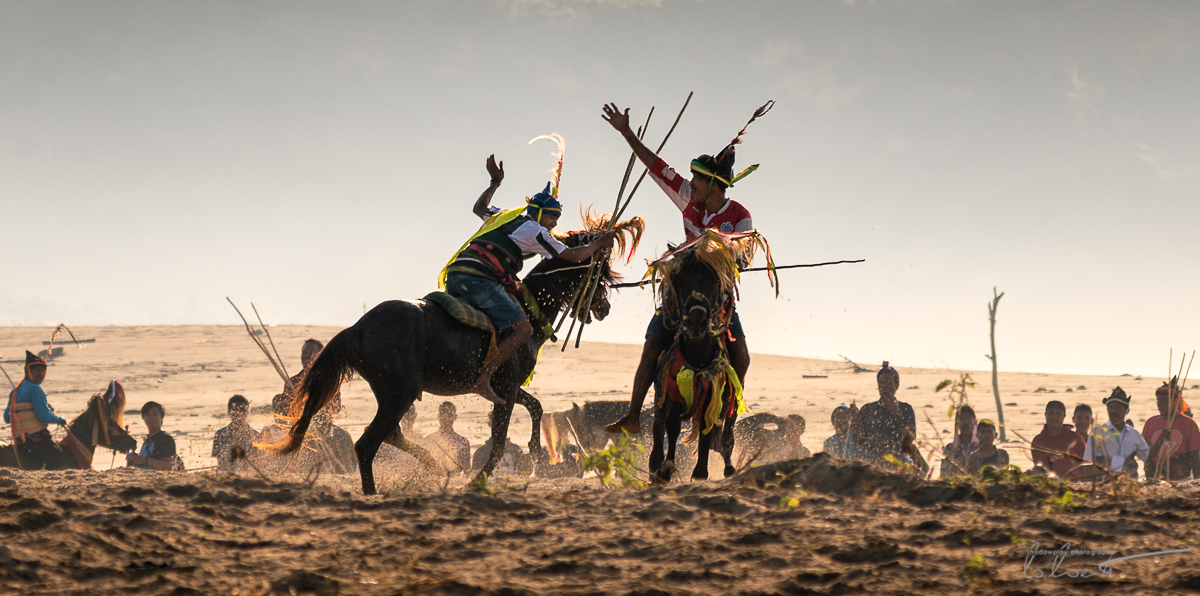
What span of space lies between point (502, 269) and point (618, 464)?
2.59m

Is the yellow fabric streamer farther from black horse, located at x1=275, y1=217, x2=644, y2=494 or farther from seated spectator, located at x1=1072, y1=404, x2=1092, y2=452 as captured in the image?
seated spectator, located at x1=1072, y1=404, x2=1092, y2=452

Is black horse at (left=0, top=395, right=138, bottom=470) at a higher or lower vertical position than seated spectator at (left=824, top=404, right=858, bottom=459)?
lower

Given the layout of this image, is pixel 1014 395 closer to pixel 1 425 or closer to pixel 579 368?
pixel 579 368

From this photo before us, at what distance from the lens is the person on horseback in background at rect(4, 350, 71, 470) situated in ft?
33.5

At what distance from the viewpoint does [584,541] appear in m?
3.49

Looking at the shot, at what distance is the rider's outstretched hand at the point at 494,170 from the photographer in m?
8.55

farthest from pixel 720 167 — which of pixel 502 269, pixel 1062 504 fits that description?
pixel 1062 504

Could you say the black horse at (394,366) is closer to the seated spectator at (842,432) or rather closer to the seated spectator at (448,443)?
the seated spectator at (448,443)

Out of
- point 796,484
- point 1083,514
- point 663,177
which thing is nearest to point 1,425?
point 663,177

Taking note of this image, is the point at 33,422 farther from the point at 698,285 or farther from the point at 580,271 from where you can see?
the point at 698,285

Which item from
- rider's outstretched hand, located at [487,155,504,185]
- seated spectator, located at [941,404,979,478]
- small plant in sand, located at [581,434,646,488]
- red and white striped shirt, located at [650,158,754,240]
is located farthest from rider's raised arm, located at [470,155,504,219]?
seated spectator, located at [941,404,979,478]

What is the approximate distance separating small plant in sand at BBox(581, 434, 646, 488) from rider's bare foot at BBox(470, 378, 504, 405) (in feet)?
6.32

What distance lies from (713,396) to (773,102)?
2541 mm

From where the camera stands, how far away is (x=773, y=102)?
689 cm
